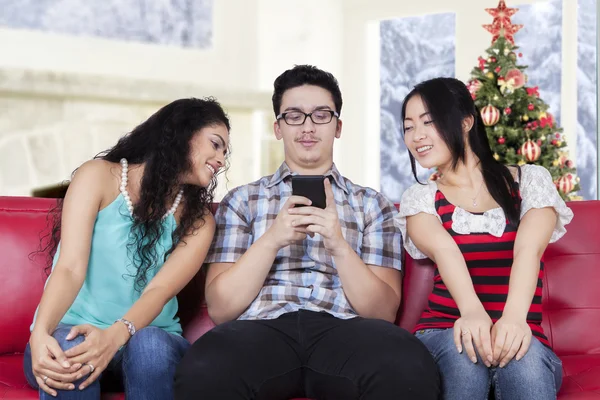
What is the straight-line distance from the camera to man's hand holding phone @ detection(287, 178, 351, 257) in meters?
1.83

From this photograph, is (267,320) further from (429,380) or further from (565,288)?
(565,288)

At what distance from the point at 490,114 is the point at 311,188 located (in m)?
2.13

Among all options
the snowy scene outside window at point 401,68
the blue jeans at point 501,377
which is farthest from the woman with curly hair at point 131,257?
the snowy scene outside window at point 401,68

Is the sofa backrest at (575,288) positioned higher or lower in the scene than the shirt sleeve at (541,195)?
lower

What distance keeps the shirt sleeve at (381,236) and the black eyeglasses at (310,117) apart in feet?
0.82

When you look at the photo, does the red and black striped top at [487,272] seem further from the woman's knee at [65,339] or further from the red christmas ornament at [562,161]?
the red christmas ornament at [562,161]

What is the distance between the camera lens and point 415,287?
6.88 ft

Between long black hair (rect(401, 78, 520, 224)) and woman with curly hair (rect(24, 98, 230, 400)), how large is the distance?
0.53 m

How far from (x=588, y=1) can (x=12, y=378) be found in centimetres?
493

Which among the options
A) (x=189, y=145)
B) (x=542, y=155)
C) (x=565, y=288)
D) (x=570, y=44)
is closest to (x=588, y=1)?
(x=570, y=44)

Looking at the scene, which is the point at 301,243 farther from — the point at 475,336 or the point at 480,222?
the point at 475,336

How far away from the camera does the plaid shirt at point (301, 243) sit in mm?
1946

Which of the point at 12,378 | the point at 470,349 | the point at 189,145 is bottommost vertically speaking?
the point at 12,378

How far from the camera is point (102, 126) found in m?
5.07
